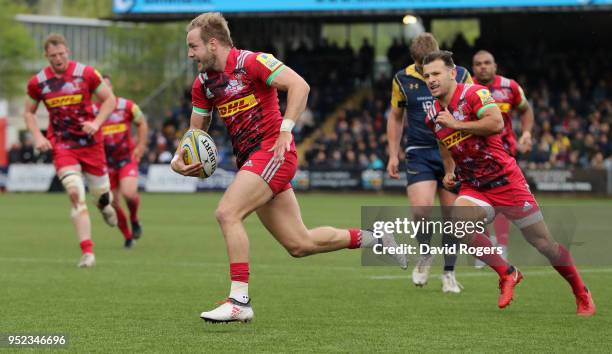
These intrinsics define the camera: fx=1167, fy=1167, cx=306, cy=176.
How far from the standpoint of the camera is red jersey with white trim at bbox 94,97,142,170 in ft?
52.2

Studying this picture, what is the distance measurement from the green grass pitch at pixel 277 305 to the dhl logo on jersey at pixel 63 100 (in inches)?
68.8

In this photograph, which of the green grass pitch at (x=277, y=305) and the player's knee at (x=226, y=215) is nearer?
the green grass pitch at (x=277, y=305)

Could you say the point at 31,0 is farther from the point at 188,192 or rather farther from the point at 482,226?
the point at 482,226

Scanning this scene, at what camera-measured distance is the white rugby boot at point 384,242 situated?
8656 millimetres

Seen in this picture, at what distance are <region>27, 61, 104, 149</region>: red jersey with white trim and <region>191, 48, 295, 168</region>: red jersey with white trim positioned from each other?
471cm

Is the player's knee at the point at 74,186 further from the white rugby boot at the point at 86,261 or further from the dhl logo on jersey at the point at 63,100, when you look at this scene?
the dhl logo on jersey at the point at 63,100

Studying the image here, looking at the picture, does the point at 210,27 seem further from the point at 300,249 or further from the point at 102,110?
the point at 102,110

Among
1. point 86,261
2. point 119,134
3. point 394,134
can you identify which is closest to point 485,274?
point 394,134

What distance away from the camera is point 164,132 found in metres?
39.1

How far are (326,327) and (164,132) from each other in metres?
31.7

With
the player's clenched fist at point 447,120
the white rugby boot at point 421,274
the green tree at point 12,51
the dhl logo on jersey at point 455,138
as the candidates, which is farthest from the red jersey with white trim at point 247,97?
the green tree at point 12,51

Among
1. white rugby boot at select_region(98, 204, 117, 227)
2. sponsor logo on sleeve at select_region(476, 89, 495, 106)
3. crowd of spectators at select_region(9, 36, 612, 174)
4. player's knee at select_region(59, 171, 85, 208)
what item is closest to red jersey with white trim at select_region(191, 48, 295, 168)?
sponsor logo on sleeve at select_region(476, 89, 495, 106)

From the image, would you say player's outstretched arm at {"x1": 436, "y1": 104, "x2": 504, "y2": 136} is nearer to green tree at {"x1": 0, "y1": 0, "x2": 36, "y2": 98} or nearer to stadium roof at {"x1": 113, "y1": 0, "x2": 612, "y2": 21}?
stadium roof at {"x1": 113, "y1": 0, "x2": 612, "y2": 21}

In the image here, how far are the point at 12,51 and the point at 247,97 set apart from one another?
53.1m
